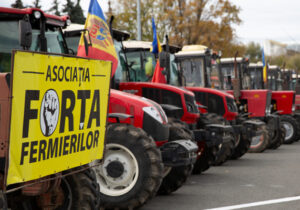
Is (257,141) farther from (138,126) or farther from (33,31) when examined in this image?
(33,31)

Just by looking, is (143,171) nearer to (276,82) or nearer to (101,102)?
(101,102)

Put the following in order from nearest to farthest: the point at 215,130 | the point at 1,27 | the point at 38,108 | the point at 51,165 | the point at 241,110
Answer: the point at 38,108
the point at 51,165
the point at 1,27
the point at 215,130
the point at 241,110

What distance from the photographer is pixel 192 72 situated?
15.4 m

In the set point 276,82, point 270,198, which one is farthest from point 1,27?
point 276,82

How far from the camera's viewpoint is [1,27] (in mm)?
7711

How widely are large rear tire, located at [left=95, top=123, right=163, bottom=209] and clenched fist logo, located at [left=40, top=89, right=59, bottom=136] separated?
302 cm

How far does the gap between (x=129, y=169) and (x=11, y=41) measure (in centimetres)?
221

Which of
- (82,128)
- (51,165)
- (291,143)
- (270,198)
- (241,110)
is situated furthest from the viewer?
(291,143)

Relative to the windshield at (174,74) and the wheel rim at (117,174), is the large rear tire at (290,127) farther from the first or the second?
the wheel rim at (117,174)

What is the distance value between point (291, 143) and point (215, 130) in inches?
414

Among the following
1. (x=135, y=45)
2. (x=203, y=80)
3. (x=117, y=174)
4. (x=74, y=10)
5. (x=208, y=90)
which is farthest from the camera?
(x=74, y=10)

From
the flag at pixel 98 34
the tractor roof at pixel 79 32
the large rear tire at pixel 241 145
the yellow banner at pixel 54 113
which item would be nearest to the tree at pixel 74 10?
the large rear tire at pixel 241 145

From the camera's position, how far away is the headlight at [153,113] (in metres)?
8.92

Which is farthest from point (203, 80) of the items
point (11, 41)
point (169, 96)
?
point (11, 41)
